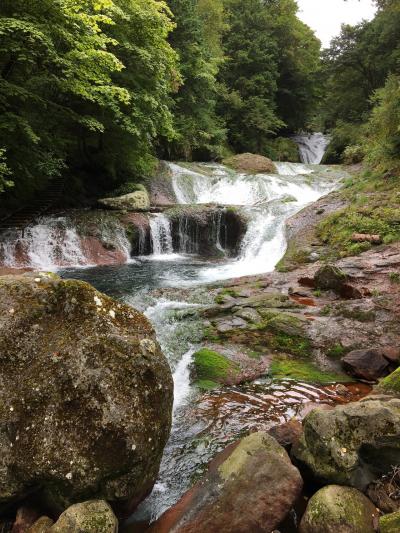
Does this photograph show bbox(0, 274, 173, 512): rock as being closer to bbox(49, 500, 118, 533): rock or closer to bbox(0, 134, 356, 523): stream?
bbox(49, 500, 118, 533): rock

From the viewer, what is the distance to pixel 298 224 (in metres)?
13.8

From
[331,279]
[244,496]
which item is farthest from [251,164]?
[244,496]

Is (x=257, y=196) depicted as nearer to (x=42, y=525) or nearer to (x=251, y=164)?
(x=251, y=164)

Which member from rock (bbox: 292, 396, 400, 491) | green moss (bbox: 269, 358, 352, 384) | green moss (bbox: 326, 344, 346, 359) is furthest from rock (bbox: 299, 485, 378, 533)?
green moss (bbox: 326, 344, 346, 359)

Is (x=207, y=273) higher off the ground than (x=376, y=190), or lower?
lower

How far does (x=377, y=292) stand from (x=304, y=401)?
3.68 metres

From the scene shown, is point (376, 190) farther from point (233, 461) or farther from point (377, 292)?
point (233, 461)

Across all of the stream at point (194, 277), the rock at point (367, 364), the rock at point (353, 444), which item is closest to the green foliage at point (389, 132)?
the stream at point (194, 277)

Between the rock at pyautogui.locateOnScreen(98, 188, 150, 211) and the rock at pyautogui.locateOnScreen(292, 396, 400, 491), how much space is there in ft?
43.7

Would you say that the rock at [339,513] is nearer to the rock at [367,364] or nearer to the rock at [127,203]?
the rock at [367,364]

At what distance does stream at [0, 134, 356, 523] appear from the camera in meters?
4.32

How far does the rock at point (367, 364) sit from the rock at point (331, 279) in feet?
8.56

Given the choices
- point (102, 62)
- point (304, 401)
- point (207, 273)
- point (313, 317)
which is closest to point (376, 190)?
point (207, 273)

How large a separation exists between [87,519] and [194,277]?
8.94 meters
